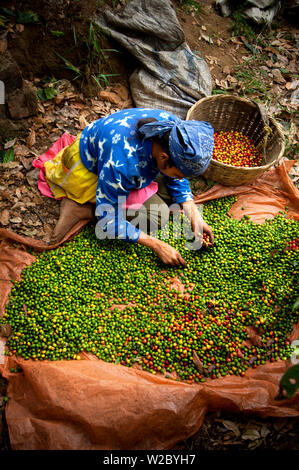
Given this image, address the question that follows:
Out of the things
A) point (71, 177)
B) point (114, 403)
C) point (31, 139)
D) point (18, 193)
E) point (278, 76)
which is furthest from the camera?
point (278, 76)

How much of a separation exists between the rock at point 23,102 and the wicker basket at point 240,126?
2091 mm

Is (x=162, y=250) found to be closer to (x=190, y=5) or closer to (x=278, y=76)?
(x=278, y=76)

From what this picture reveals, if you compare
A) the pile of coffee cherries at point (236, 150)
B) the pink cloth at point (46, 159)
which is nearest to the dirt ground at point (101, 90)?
the pink cloth at point (46, 159)

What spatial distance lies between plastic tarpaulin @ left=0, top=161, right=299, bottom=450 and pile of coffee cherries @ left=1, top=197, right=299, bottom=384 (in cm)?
15

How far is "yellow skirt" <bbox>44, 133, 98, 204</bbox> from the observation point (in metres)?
3.29

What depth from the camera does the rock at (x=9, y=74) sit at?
144 inches

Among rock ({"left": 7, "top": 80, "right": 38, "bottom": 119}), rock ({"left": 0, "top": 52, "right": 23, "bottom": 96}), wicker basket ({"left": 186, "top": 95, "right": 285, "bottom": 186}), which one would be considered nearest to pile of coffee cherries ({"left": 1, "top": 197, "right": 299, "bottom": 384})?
wicker basket ({"left": 186, "top": 95, "right": 285, "bottom": 186})

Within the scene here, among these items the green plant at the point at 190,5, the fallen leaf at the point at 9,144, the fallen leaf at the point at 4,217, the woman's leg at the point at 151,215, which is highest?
the green plant at the point at 190,5

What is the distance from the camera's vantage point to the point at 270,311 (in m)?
3.07

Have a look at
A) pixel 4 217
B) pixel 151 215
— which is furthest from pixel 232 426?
pixel 4 217

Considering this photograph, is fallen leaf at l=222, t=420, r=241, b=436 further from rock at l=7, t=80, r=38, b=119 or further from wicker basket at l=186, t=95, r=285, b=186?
rock at l=7, t=80, r=38, b=119

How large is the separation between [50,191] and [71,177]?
70 cm

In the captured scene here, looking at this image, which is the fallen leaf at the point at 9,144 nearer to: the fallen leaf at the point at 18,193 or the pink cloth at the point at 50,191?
the pink cloth at the point at 50,191

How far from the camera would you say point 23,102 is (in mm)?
4074
